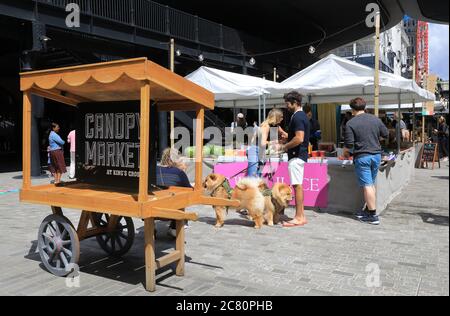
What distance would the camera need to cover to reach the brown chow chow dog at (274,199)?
646 centimetres

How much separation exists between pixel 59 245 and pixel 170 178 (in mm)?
1420

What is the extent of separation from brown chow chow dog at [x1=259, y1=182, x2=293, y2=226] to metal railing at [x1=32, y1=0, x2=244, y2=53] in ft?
30.1

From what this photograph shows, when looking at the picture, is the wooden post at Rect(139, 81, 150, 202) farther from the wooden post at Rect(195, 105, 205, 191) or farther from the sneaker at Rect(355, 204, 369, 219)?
the sneaker at Rect(355, 204, 369, 219)

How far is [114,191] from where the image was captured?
4.30m

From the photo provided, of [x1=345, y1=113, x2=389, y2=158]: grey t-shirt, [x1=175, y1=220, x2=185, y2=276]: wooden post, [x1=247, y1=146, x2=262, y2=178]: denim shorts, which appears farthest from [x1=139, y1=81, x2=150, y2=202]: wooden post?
[x1=247, y1=146, x2=262, y2=178]: denim shorts

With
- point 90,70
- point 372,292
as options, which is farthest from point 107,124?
point 372,292

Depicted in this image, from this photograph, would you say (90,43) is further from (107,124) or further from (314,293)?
(314,293)

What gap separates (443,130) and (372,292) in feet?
57.6

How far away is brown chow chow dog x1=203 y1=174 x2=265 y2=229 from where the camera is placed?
20.6 ft

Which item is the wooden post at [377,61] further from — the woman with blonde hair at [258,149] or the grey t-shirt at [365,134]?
the woman with blonde hair at [258,149]

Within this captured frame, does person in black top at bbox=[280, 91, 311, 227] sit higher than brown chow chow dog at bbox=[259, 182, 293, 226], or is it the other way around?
person in black top at bbox=[280, 91, 311, 227]

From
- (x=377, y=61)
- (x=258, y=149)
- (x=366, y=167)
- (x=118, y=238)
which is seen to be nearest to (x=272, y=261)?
(x=118, y=238)

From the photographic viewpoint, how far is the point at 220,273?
4.40m

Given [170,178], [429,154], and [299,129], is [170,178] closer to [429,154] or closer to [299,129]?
[299,129]
